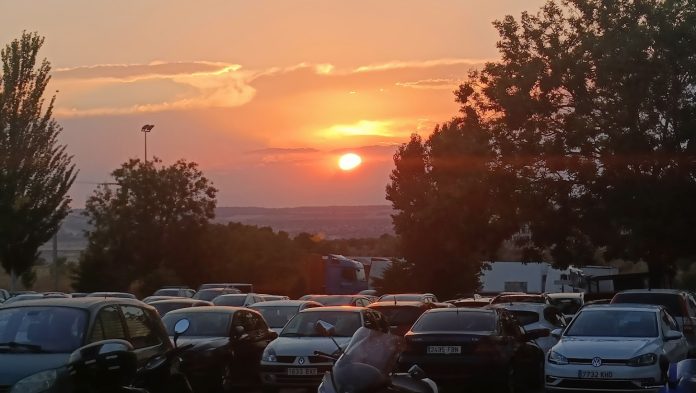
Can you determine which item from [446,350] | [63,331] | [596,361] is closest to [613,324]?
[596,361]

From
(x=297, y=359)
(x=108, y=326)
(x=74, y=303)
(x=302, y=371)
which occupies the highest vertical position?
(x=74, y=303)

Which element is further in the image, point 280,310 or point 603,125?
point 603,125

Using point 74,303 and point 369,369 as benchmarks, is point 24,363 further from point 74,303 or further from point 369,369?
point 369,369

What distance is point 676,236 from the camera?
1372 inches

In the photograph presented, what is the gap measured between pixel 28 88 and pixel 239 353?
1317 inches

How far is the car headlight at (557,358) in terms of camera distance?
1698cm

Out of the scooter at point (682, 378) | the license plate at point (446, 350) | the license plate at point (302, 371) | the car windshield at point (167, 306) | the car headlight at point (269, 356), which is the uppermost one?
the scooter at point (682, 378)

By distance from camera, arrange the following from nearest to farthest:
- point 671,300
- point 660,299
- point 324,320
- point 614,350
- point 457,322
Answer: point 614,350, point 457,322, point 324,320, point 671,300, point 660,299

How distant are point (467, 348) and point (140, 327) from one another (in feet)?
24.4

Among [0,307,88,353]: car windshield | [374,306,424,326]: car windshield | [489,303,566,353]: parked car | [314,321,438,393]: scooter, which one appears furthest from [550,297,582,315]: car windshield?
[314,321,438,393]: scooter

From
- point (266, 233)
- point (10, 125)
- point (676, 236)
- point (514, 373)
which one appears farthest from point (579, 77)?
point (266, 233)

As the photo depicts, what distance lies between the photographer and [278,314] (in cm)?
2434

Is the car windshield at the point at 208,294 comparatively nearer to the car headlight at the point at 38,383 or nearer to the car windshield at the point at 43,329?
the car windshield at the point at 43,329

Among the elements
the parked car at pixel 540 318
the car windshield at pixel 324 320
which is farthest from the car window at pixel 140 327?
the parked car at pixel 540 318
